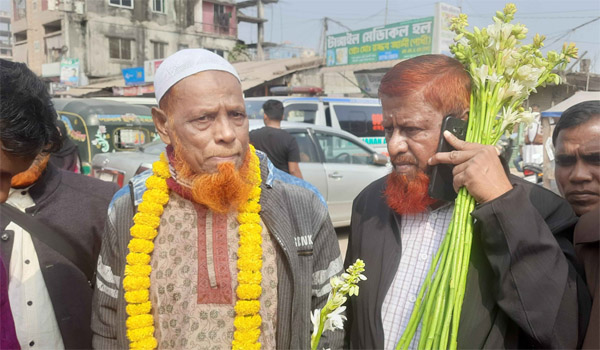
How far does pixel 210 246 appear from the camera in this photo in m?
1.65

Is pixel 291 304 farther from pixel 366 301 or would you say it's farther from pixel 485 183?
pixel 485 183

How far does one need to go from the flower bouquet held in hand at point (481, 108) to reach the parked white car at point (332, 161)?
4.86 meters

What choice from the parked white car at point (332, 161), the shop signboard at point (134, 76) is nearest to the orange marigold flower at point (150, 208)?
the parked white car at point (332, 161)

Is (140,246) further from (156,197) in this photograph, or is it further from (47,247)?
(47,247)

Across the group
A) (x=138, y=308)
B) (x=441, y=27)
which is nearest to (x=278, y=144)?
(x=138, y=308)

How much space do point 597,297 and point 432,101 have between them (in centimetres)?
78

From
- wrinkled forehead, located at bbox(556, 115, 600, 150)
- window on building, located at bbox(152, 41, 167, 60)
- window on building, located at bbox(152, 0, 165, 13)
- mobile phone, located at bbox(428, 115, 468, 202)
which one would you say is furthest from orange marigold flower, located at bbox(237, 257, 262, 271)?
window on building, located at bbox(152, 0, 165, 13)

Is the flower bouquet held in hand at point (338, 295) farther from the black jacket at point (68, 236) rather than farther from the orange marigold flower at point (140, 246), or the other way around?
the black jacket at point (68, 236)

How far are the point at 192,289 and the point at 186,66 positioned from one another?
819 millimetres

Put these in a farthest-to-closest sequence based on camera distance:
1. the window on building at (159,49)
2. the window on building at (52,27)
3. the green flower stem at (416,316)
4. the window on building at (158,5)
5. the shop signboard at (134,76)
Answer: the window on building at (159,49), the window on building at (158,5), the window on building at (52,27), the shop signboard at (134,76), the green flower stem at (416,316)

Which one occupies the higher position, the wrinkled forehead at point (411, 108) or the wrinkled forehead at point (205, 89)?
the wrinkled forehead at point (205, 89)

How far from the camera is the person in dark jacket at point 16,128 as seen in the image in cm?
137

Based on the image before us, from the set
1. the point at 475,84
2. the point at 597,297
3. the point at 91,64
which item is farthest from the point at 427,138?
the point at 91,64

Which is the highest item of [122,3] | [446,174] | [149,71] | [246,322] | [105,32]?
[122,3]
